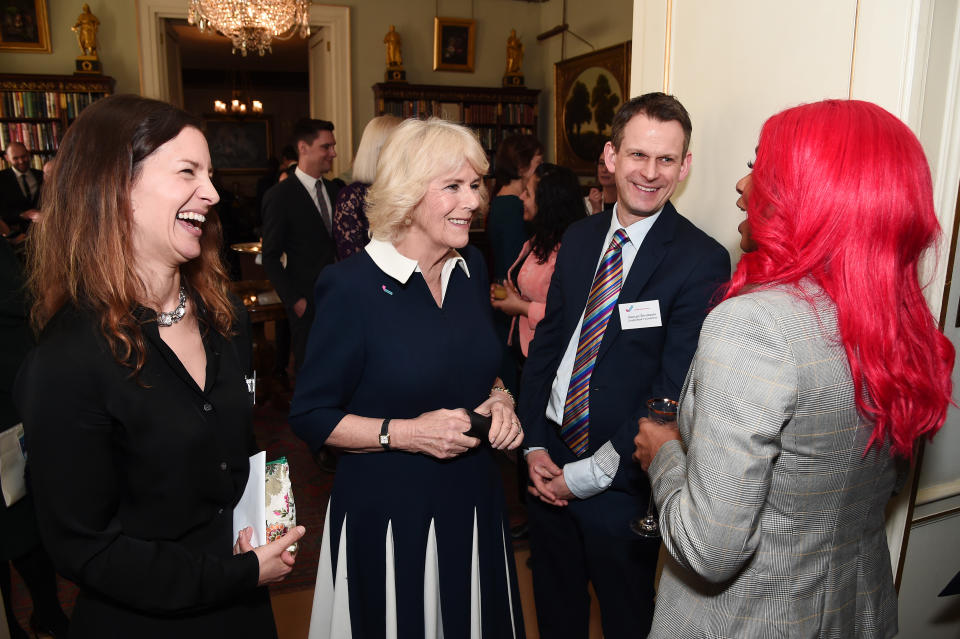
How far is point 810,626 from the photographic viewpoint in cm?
120

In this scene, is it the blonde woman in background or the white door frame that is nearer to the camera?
the blonde woman in background

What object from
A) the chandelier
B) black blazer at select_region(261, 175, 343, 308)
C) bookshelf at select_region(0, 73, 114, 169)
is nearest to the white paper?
black blazer at select_region(261, 175, 343, 308)

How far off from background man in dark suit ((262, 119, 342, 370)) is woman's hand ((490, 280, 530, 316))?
4.93 ft

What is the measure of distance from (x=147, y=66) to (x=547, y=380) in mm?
7460

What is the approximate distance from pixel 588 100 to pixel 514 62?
4.56ft

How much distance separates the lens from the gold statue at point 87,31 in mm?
7094

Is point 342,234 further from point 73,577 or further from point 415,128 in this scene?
point 73,577

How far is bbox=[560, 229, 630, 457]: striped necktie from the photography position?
187cm

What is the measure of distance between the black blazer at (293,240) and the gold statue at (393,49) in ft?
14.8

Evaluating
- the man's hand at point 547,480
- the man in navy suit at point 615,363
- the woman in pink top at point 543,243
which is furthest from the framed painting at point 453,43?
the man's hand at point 547,480

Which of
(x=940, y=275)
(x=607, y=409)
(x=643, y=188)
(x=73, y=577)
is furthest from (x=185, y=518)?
(x=940, y=275)

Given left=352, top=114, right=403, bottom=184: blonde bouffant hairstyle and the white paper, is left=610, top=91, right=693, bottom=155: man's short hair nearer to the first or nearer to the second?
the white paper

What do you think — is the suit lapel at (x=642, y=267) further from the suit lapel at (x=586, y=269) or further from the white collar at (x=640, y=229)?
the suit lapel at (x=586, y=269)

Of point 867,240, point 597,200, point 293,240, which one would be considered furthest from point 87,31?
point 867,240
